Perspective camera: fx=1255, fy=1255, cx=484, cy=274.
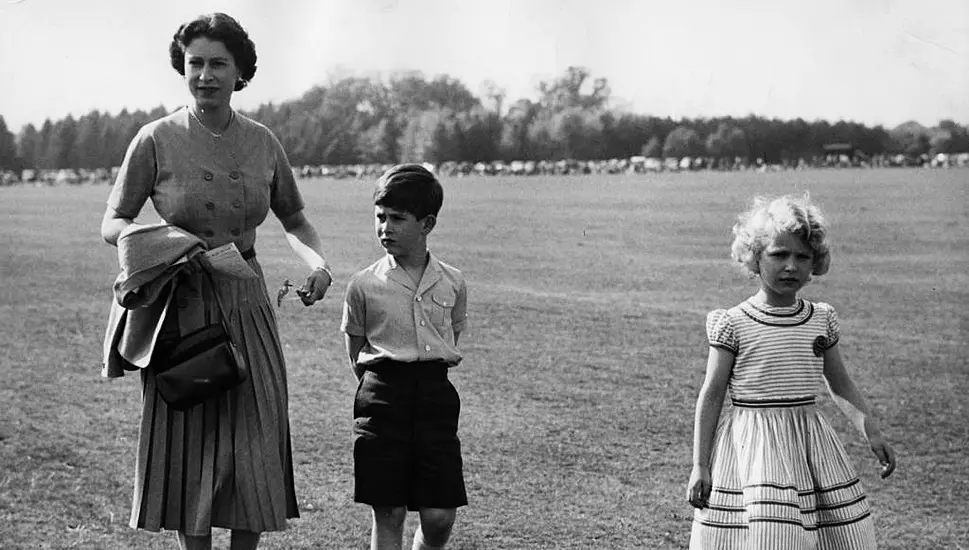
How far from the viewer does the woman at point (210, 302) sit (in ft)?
12.1

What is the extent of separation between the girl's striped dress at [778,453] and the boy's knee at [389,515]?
0.89m

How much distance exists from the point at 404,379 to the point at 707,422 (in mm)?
922

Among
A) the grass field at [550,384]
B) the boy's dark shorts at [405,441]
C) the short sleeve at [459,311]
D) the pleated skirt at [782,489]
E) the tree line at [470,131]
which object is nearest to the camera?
the pleated skirt at [782,489]

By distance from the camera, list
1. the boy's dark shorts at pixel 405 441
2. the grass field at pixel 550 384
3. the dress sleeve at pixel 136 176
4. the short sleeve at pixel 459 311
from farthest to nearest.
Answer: the grass field at pixel 550 384 < the short sleeve at pixel 459 311 < the boy's dark shorts at pixel 405 441 < the dress sleeve at pixel 136 176

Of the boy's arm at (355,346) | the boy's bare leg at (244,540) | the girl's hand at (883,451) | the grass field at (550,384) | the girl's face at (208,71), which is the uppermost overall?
the girl's face at (208,71)

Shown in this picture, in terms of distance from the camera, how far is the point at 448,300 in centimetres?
396

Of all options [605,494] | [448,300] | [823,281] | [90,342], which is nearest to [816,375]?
[448,300]

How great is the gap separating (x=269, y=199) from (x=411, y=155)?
15.9 metres

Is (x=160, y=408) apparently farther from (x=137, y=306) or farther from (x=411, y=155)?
(x=411, y=155)

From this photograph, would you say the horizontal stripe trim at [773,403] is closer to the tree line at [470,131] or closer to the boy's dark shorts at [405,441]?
the boy's dark shorts at [405,441]

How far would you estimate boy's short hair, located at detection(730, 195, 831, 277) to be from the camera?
376 centimetres

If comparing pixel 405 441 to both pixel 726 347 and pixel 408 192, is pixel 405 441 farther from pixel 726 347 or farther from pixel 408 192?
pixel 726 347

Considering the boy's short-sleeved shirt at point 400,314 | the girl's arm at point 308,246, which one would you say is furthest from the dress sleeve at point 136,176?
the boy's short-sleeved shirt at point 400,314

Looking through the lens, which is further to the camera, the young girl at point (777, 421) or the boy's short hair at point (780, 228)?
the boy's short hair at point (780, 228)
